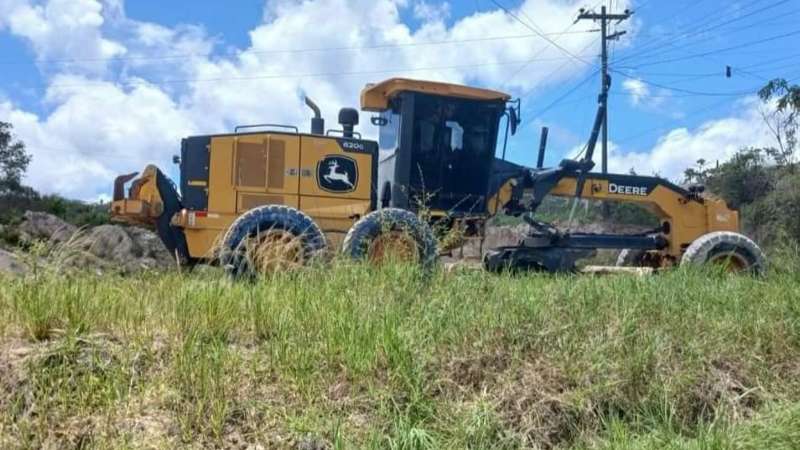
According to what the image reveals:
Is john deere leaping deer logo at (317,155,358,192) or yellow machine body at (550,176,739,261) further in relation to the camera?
yellow machine body at (550,176,739,261)

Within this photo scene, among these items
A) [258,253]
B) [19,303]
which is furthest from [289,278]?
[19,303]

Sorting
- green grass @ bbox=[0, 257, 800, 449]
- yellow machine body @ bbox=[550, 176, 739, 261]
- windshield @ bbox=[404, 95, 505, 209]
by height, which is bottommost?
green grass @ bbox=[0, 257, 800, 449]

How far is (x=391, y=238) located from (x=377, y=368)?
337 cm

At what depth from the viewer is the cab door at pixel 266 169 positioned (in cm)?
801

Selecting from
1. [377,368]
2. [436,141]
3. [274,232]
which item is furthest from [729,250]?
[377,368]

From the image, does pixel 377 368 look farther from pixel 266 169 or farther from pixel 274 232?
pixel 266 169

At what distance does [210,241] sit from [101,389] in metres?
4.84

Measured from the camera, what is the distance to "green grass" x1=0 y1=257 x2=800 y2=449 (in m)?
2.95

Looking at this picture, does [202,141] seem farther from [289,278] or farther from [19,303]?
[19,303]

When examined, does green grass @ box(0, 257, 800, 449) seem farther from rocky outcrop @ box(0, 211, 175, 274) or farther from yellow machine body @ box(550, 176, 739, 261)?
yellow machine body @ box(550, 176, 739, 261)

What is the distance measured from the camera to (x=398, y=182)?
8438 millimetres

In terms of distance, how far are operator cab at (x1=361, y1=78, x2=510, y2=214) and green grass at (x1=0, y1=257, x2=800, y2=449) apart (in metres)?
4.02

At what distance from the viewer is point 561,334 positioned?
12.8 ft

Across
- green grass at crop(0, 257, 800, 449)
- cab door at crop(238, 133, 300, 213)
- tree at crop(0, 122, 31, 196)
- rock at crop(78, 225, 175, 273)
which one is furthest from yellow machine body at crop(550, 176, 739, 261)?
tree at crop(0, 122, 31, 196)
